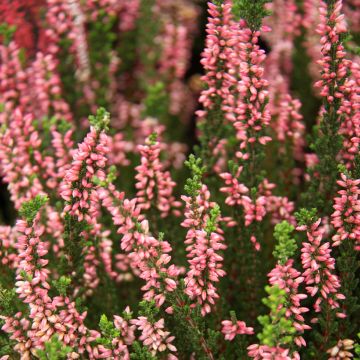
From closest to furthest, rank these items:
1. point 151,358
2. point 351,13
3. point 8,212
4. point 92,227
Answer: point 151,358 → point 92,227 → point 351,13 → point 8,212

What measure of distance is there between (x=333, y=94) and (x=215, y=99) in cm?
54

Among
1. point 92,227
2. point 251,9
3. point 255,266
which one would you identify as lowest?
point 255,266

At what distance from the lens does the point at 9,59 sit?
10.2 feet

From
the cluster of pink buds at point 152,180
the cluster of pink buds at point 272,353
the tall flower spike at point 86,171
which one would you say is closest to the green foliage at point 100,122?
the tall flower spike at point 86,171

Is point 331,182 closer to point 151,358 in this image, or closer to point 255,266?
point 255,266

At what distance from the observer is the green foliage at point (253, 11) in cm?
216

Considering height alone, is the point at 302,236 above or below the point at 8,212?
above

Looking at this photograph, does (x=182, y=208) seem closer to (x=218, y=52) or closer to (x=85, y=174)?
(x=218, y=52)

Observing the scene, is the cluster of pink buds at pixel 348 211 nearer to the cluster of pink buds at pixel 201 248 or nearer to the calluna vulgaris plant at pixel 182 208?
the calluna vulgaris plant at pixel 182 208

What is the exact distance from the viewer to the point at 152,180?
93.0 inches

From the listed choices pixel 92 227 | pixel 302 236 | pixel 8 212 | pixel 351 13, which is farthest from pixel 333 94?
pixel 8 212

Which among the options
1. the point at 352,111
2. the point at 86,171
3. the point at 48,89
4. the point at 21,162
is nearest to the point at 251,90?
the point at 352,111

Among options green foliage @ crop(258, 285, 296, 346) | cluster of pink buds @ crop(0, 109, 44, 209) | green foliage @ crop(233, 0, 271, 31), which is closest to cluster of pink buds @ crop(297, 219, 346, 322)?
green foliage @ crop(258, 285, 296, 346)

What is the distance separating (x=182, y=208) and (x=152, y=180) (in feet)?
3.91
